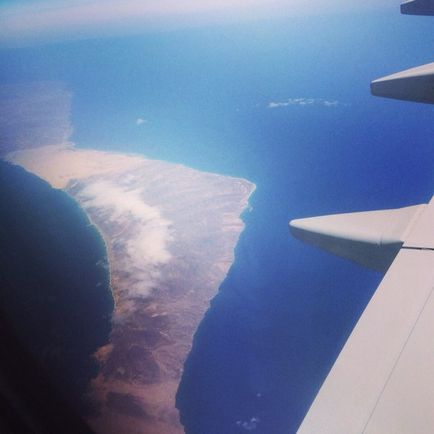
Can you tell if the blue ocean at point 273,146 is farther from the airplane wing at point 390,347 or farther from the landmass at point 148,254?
the airplane wing at point 390,347

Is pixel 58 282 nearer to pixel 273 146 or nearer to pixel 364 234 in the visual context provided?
pixel 364 234

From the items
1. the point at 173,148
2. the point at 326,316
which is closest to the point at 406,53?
the point at 173,148

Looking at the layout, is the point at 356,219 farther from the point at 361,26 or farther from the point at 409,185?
the point at 361,26

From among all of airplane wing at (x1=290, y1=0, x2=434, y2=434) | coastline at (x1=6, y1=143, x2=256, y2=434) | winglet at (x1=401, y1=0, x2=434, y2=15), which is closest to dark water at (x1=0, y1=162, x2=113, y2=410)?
coastline at (x1=6, y1=143, x2=256, y2=434)

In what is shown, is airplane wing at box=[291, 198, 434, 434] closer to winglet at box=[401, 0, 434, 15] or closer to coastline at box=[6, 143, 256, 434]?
winglet at box=[401, 0, 434, 15]

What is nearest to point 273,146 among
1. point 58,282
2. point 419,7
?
point 58,282
